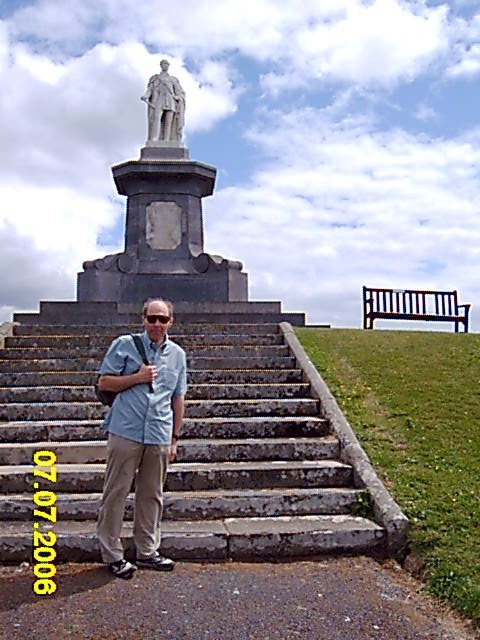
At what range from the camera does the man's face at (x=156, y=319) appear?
478 cm

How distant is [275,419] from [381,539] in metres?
2.22

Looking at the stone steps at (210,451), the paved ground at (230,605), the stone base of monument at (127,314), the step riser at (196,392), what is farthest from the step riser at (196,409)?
the stone base of monument at (127,314)

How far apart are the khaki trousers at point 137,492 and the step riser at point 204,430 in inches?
87.3

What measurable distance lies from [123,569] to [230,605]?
83cm

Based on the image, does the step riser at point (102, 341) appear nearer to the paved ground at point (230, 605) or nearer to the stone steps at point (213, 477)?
the stone steps at point (213, 477)

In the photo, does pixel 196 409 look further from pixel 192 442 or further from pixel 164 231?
pixel 164 231

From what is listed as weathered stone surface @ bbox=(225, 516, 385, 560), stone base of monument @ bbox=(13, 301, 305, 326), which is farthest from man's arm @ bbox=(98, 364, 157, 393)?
stone base of monument @ bbox=(13, 301, 305, 326)

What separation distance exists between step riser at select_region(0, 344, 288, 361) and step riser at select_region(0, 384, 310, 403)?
1168mm

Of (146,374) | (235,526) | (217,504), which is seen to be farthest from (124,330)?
(146,374)

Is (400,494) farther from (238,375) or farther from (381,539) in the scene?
(238,375)

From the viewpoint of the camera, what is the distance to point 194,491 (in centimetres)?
604

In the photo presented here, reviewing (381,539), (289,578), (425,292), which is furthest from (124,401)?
(425,292)

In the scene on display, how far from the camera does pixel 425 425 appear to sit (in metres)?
7.12

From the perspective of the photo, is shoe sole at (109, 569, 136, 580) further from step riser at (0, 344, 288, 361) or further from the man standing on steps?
step riser at (0, 344, 288, 361)
